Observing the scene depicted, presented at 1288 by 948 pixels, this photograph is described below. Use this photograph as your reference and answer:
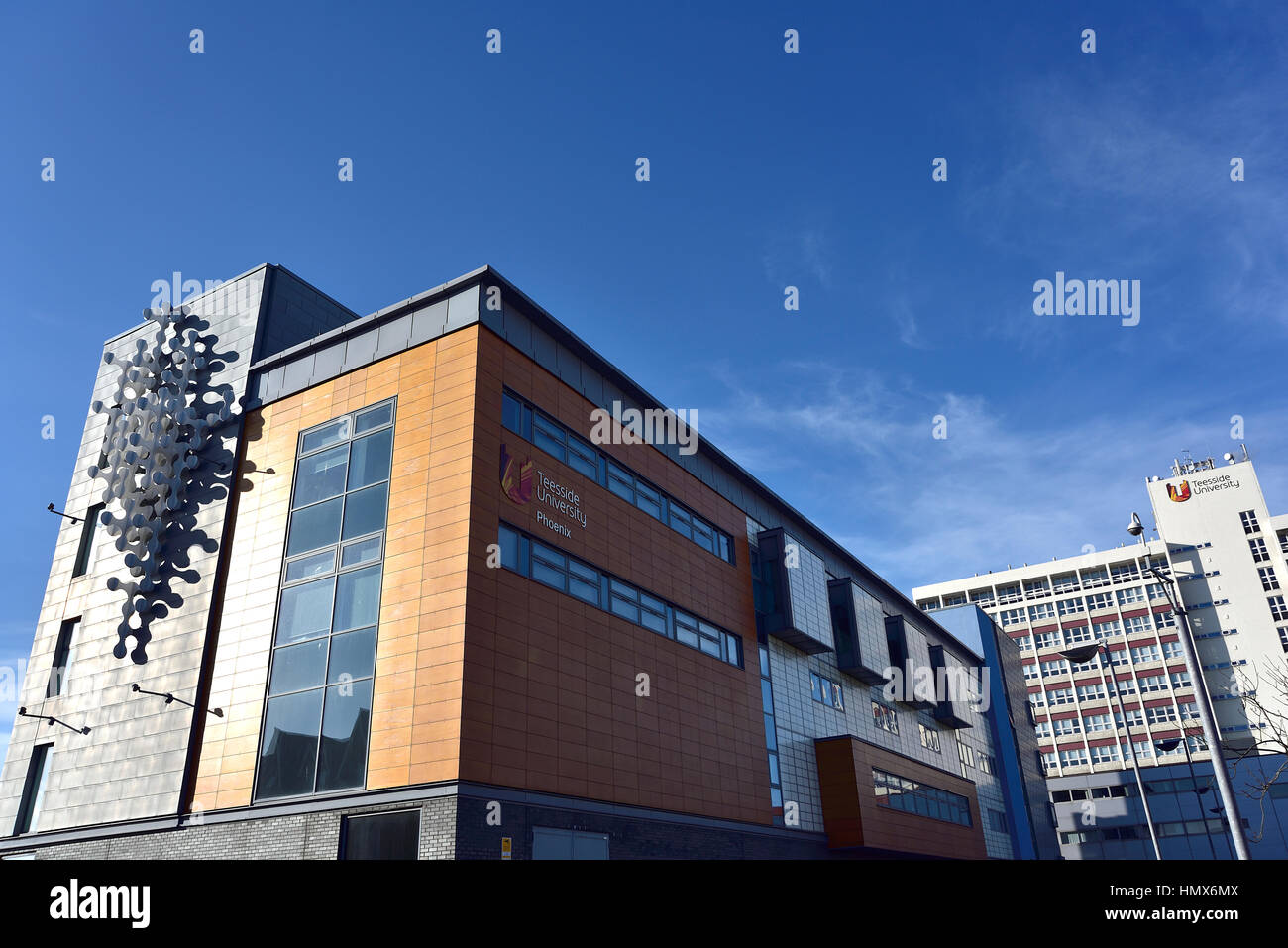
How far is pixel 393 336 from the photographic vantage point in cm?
2678

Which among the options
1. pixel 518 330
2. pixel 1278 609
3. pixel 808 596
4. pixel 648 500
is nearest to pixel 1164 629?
pixel 1278 609

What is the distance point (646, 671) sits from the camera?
27547mm

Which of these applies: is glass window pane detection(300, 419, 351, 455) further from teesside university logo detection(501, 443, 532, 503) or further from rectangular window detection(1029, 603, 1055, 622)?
rectangular window detection(1029, 603, 1055, 622)

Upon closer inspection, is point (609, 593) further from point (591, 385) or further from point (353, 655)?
point (353, 655)

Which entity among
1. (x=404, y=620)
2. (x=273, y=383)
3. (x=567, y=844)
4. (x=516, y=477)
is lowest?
(x=567, y=844)

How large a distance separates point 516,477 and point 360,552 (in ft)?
15.3

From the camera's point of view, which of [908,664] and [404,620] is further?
[908,664]

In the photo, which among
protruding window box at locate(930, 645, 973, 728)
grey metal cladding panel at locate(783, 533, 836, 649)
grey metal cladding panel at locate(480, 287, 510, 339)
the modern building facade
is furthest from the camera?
the modern building facade

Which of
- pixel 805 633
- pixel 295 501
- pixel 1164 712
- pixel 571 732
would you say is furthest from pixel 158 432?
pixel 1164 712

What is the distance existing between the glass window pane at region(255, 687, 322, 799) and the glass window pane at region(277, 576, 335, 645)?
1708 mm

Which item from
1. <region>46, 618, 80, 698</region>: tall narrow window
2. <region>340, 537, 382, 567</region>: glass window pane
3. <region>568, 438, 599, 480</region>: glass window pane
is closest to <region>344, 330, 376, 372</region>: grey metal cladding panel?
<region>340, 537, 382, 567</region>: glass window pane

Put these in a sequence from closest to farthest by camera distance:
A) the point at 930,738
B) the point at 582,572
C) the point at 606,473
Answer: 1. the point at 582,572
2. the point at 606,473
3. the point at 930,738

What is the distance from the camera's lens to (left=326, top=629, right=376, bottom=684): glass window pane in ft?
73.9

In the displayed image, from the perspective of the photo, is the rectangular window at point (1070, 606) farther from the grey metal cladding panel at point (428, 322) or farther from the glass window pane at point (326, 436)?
the glass window pane at point (326, 436)
